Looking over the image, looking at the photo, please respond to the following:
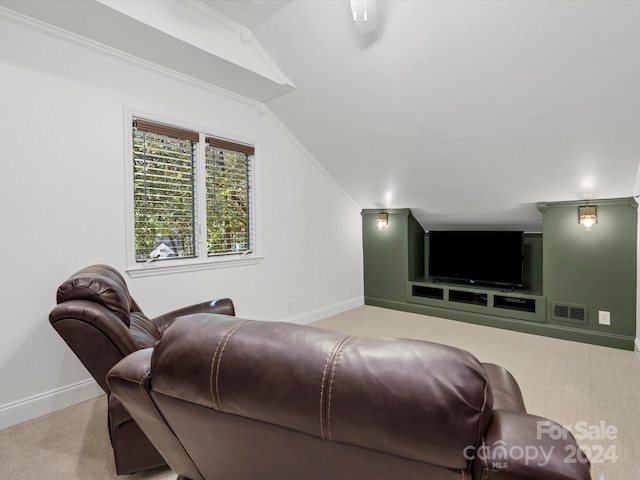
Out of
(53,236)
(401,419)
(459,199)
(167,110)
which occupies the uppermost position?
(167,110)

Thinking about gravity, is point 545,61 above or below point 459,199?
above

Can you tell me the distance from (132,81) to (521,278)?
14.7ft

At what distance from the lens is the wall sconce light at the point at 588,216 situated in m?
3.28

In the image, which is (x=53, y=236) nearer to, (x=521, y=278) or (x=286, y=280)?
(x=286, y=280)

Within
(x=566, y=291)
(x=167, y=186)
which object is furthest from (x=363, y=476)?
(x=566, y=291)

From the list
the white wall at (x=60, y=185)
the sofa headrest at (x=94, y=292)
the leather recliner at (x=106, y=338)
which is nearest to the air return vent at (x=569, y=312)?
the white wall at (x=60, y=185)

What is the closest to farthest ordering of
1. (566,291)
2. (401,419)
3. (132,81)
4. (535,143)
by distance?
(401,419) → (132,81) → (535,143) → (566,291)

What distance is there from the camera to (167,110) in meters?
2.90

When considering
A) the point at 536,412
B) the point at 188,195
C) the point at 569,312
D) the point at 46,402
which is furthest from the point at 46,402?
the point at 569,312

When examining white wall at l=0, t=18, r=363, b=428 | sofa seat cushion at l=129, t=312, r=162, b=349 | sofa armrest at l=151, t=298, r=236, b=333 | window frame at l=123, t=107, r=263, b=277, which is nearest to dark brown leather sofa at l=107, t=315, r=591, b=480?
sofa seat cushion at l=129, t=312, r=162, b=349

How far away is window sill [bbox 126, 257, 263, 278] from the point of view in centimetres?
273

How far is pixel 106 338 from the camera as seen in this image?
1435 mm

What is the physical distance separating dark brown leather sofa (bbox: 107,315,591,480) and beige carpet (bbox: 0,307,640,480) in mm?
1190

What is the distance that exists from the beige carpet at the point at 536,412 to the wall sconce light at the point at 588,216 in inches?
48.5
